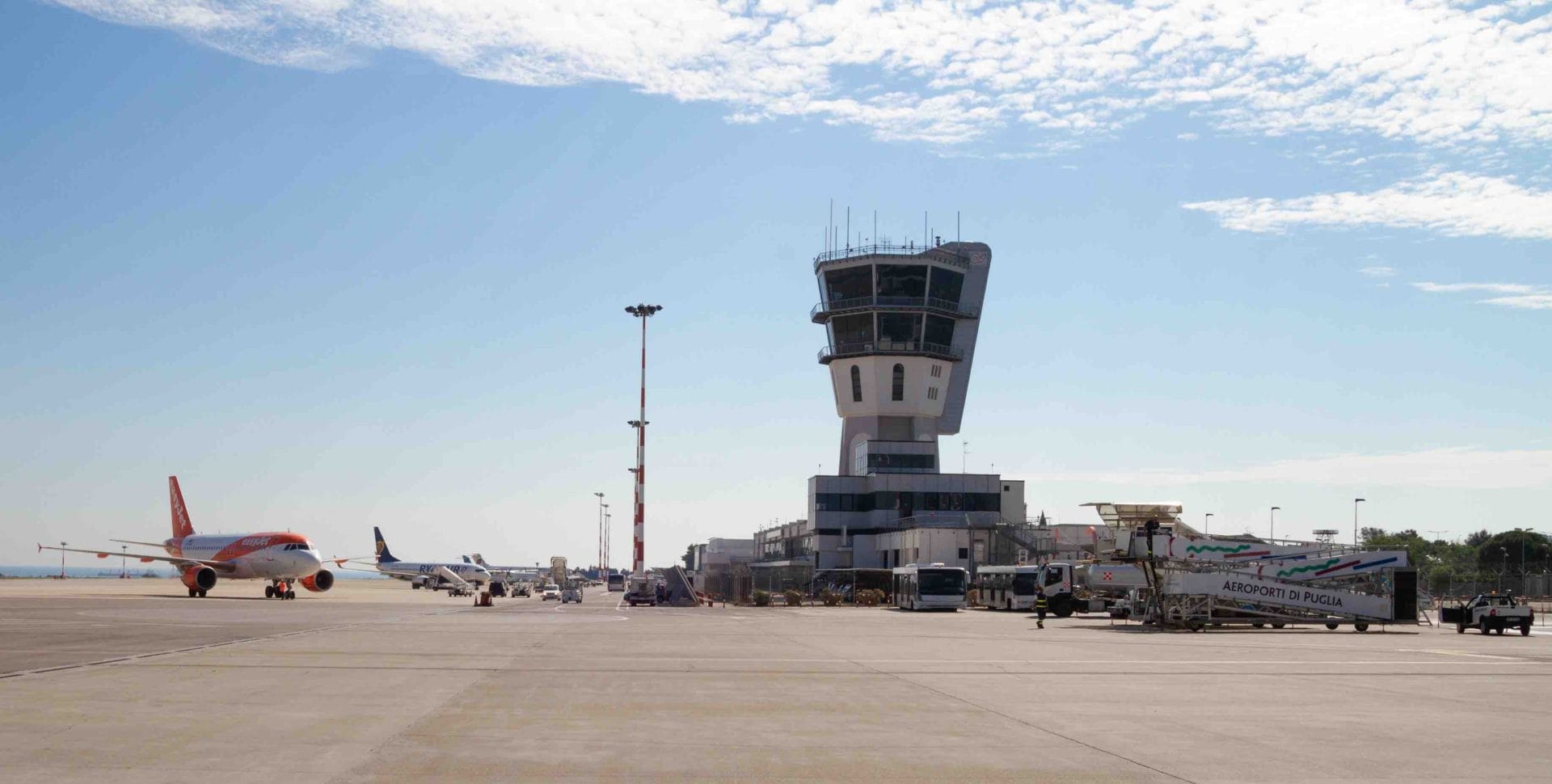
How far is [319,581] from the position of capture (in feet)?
256

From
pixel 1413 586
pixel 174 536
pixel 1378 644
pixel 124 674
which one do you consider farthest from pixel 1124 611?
pixel 174 536

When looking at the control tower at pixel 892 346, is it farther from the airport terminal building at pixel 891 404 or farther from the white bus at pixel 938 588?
the white bus at pixel 938 588

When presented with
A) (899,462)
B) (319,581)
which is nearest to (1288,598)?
(319,581)

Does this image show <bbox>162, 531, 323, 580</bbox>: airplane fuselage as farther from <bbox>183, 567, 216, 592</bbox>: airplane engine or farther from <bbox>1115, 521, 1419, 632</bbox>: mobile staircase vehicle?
<bbox>1115, 521, 1419, 632</bbox>: mobile staircase vehicle

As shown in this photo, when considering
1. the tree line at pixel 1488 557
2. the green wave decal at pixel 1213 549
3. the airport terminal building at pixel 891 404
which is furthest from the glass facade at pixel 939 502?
the green wave decal at pixel 1213 549

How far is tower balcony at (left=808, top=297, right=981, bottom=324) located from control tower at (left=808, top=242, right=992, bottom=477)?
0.08m

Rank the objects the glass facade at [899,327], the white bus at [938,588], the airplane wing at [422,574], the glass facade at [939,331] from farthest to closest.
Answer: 1. the glass facade at [939,331]
2. the glass facade at [899,327]
3. the airplane wing at [422,574]
4. the white bus at [938,588]

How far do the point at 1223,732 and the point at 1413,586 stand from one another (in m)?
40.3

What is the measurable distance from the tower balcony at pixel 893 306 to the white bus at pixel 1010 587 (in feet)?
165

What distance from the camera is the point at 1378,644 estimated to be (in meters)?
38.3

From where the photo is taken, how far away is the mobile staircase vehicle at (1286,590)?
164 ft

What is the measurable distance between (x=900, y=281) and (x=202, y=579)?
73.8 m

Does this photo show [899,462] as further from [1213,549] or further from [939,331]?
[1213,549]

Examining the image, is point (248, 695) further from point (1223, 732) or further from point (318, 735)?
point (1223, 732)
